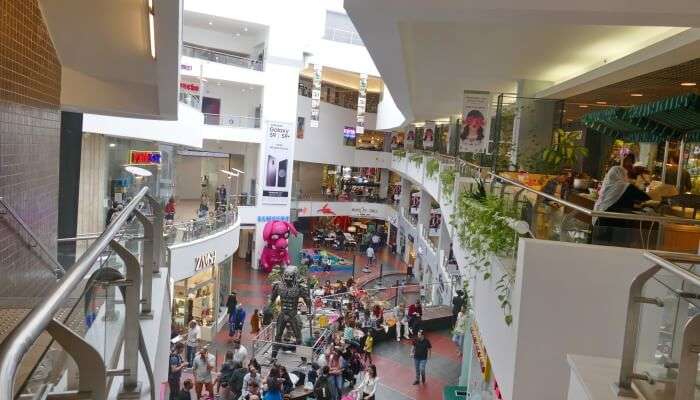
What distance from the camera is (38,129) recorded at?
224 inches

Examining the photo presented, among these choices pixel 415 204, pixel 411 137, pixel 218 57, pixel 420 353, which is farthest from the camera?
pixel 411 137

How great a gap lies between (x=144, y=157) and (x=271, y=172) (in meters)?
9.34

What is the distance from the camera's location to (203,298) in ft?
60.3

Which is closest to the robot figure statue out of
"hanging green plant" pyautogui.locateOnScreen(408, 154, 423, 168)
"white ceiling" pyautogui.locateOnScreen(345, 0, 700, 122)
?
"white ceiling" pyautogui.locateOnScreen(345, 0, 700, 122)

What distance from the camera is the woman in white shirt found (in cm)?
1102

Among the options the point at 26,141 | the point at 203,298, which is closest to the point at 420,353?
the point at 203,298

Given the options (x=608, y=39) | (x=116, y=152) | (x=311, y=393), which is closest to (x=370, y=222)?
(x=116, y=152)

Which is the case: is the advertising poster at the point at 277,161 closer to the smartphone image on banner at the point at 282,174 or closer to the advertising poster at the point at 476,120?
the smartphone image on banner at the point at 282,174

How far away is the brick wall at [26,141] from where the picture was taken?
4.71 metres

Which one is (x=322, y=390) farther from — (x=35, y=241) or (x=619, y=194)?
(x=619, y=194)

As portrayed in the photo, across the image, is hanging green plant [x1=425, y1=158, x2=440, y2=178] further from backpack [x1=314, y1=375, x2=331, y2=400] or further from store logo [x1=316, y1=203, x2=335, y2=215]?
store logo [x1=316, y1=203, x2=335, y2=215]

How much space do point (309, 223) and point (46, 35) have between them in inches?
1248

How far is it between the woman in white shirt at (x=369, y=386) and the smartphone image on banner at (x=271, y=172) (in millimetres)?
16873

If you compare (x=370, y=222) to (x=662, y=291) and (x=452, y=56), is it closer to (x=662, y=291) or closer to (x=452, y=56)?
(x=452, y=56)
